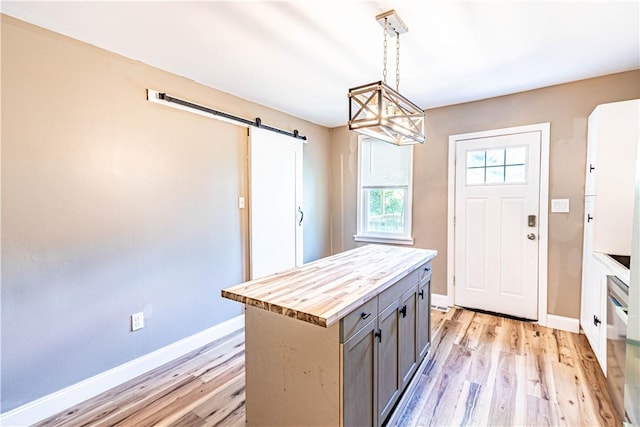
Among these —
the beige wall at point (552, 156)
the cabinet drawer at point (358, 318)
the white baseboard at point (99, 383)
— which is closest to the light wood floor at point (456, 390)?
Result: the white baseboard at point (99, 383)

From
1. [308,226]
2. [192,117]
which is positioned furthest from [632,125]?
[192,117]

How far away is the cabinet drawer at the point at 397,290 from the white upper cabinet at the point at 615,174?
1590 millimetres

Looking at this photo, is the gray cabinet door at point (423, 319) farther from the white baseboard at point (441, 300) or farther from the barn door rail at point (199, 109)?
the barn door rail at point (199, 109)

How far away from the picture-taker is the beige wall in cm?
271

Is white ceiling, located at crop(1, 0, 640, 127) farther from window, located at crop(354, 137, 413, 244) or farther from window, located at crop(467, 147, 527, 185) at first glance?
window, located at crop(354, 137, 413, 244)

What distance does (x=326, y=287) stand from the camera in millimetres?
1451

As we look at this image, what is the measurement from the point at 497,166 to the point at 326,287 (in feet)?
8.80

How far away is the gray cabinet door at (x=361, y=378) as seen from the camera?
4.13ft

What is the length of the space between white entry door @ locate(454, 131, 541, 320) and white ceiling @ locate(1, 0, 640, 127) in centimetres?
68

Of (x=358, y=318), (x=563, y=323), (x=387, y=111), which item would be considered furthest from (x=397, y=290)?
(x=563, y=323)

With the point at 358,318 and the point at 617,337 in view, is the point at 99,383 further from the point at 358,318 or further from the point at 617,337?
the point at 617,337

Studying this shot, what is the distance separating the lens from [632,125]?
7.10 ft

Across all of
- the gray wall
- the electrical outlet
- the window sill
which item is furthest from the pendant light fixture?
the electrical outlet

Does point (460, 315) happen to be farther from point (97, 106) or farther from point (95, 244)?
point (97, 106)
